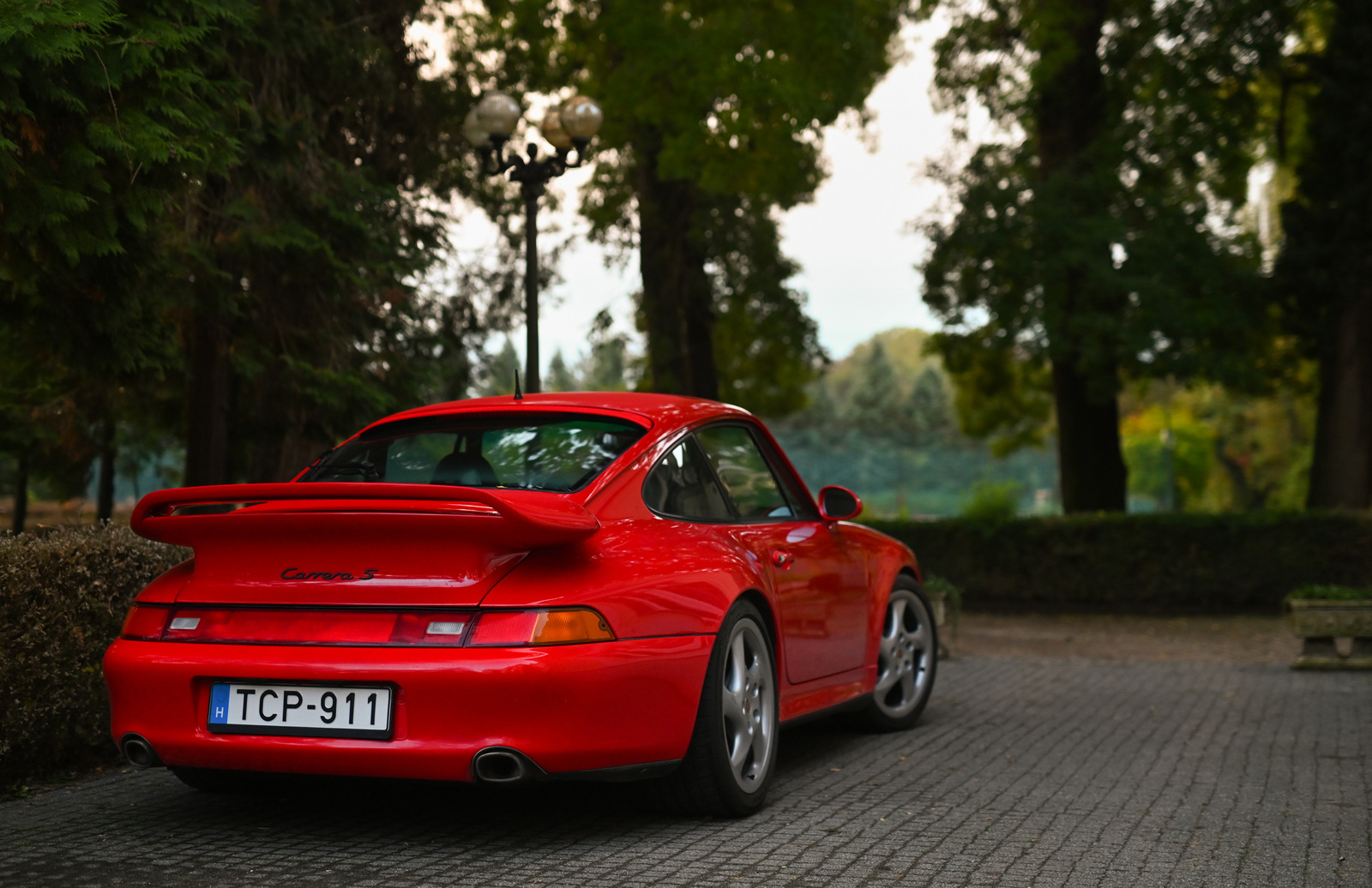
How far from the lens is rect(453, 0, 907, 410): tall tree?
56.9ft

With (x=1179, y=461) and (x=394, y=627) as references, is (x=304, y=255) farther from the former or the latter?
(x=1179, y=461)

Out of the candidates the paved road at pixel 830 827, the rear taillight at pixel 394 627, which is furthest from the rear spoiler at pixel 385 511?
the paved road at pixel 830 827

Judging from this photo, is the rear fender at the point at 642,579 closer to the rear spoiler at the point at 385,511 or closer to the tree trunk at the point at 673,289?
the rear spoiler at the point at 385,511

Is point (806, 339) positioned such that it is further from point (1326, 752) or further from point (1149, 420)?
point (1149, 420)

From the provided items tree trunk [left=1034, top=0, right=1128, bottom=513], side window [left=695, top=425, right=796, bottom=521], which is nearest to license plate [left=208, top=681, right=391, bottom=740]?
side window [left=695, top=425, right=796, bottom=521]

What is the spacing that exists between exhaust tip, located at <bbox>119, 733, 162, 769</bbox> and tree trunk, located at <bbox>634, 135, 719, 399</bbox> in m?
16.4

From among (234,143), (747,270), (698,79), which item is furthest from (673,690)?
(747,270)

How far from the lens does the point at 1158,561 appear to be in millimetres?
17969

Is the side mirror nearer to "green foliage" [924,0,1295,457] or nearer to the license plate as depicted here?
the license plate

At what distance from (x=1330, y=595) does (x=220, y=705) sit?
994 cm

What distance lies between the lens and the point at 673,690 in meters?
4.55

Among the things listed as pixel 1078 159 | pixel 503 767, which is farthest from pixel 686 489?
pixel 1078 159

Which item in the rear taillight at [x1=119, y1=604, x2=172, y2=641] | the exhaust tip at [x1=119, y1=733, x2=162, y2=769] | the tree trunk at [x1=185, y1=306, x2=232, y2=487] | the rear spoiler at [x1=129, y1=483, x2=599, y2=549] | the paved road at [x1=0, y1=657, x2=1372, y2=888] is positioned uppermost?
the tree trunk at [x1=185, y1=306, x2=232, y2=487]

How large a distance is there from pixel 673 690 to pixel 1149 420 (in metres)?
81.7
